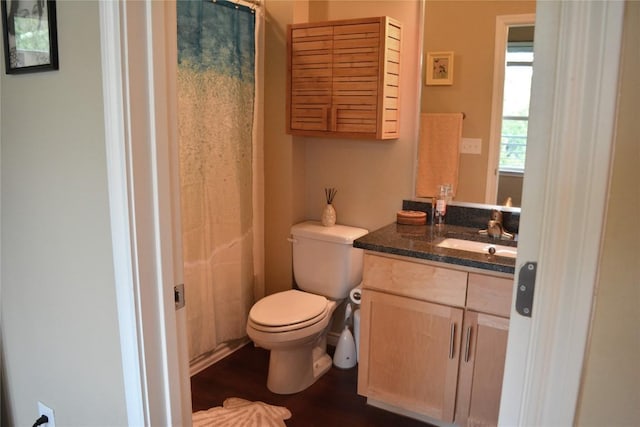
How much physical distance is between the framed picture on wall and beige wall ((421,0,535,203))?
5.69ft

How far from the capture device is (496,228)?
2.32 meters

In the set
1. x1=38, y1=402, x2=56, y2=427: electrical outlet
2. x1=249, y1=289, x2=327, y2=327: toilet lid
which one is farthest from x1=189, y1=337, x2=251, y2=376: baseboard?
x1=38, y1=402, x2=56, y2=427: electrical outlet

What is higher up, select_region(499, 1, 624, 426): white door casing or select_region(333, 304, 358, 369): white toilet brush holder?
select_region(499, 1, 624, 426): white door casing

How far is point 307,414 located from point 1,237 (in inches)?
59.7

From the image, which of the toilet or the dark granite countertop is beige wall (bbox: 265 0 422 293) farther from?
the dark granite countertop

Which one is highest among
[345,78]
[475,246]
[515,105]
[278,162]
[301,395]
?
[345,78]

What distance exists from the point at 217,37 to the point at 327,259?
128 cm

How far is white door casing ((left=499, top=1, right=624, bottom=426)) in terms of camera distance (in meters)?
0.75

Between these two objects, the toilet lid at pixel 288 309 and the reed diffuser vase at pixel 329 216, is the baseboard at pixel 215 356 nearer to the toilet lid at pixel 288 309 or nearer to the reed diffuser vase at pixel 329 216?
the toilet lid at pixel 288 309

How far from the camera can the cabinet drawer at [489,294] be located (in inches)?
75.7

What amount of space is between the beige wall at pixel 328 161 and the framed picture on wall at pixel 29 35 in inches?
61.9

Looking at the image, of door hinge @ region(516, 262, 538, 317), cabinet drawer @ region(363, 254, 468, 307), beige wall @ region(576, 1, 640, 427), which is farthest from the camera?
cabinet drawer @ region(363, 254, 468, 307)

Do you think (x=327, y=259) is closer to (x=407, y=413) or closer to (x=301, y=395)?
(x=301, y=395)

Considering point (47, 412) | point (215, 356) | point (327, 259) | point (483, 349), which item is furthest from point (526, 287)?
point (215, 356)
